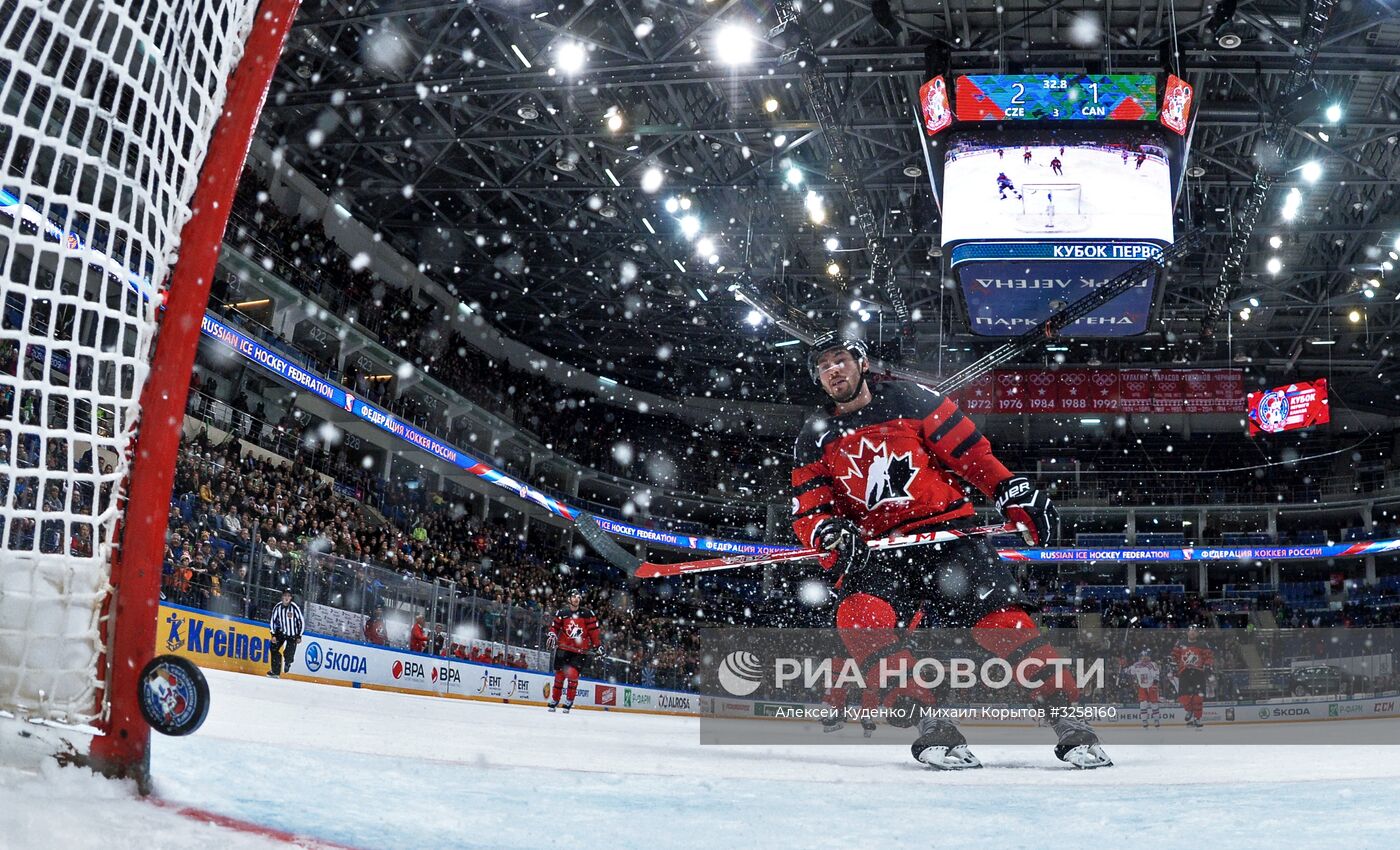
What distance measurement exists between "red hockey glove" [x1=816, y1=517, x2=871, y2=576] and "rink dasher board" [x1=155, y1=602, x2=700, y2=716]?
12.9ft

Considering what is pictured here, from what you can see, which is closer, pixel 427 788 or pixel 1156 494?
pixel 427 788

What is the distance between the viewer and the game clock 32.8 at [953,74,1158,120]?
1249 cm

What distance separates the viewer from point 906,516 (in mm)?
4195

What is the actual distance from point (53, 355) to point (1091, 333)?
51.2 ft

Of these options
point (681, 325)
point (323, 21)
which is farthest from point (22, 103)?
point (681, 325)

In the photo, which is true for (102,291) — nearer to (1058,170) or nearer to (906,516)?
(906,516)

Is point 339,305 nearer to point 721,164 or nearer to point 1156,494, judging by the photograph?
point 721,164

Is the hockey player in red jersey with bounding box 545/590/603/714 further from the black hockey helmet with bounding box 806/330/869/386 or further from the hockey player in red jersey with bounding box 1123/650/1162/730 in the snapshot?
the hockey player in red jersey with bounding box 1123/650/1162/730

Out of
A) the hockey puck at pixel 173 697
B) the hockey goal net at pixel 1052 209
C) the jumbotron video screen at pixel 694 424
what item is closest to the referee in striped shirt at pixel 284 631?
the jumbotron video screen at pixel 694 424

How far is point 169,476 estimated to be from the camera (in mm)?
1691

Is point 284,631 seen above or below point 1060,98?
below

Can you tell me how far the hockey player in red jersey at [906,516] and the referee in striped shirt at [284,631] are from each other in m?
7.68

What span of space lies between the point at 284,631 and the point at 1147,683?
42.2 feet

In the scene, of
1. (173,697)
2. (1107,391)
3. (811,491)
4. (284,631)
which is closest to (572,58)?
(284,631)
